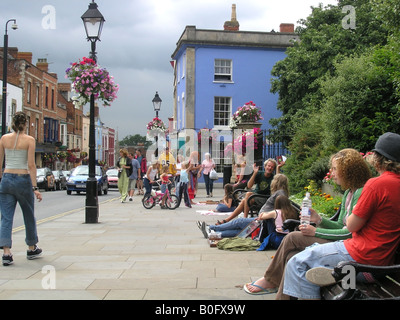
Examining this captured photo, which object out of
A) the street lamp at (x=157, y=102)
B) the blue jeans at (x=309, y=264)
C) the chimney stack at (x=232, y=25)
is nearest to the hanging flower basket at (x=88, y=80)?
the blue jeans at (x=309, y=264)

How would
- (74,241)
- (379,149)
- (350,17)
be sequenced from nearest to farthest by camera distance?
1. (379,149)
2. (74,241)
3. (350,17)

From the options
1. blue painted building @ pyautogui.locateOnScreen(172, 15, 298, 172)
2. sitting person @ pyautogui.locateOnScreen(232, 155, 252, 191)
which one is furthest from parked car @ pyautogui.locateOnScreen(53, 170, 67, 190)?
sitting person @ pyautogui.locateOnScreen(232, 155, 252, 191)

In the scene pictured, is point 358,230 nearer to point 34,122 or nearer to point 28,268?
point 28,268

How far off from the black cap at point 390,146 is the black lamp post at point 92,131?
28.9 ft

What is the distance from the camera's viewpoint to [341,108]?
1224 centimetres

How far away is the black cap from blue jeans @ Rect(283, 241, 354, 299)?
0.83 metres

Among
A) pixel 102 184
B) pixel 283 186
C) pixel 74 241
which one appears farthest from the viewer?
pixel 102 184

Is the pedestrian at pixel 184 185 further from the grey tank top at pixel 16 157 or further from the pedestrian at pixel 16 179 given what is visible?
the grey tank top at pixel 16 157

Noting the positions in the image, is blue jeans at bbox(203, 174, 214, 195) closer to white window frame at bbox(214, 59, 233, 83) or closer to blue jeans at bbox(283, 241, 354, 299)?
white window frame at bbox(214, 59, 233, 83)

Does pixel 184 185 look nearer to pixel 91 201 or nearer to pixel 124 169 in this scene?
pixel 124 169

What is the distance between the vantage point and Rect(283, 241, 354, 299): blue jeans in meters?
4.08

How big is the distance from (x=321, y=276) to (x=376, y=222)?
590 mm

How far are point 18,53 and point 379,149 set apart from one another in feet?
176

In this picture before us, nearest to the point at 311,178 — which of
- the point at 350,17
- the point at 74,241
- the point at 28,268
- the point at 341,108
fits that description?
the point at 341,108
